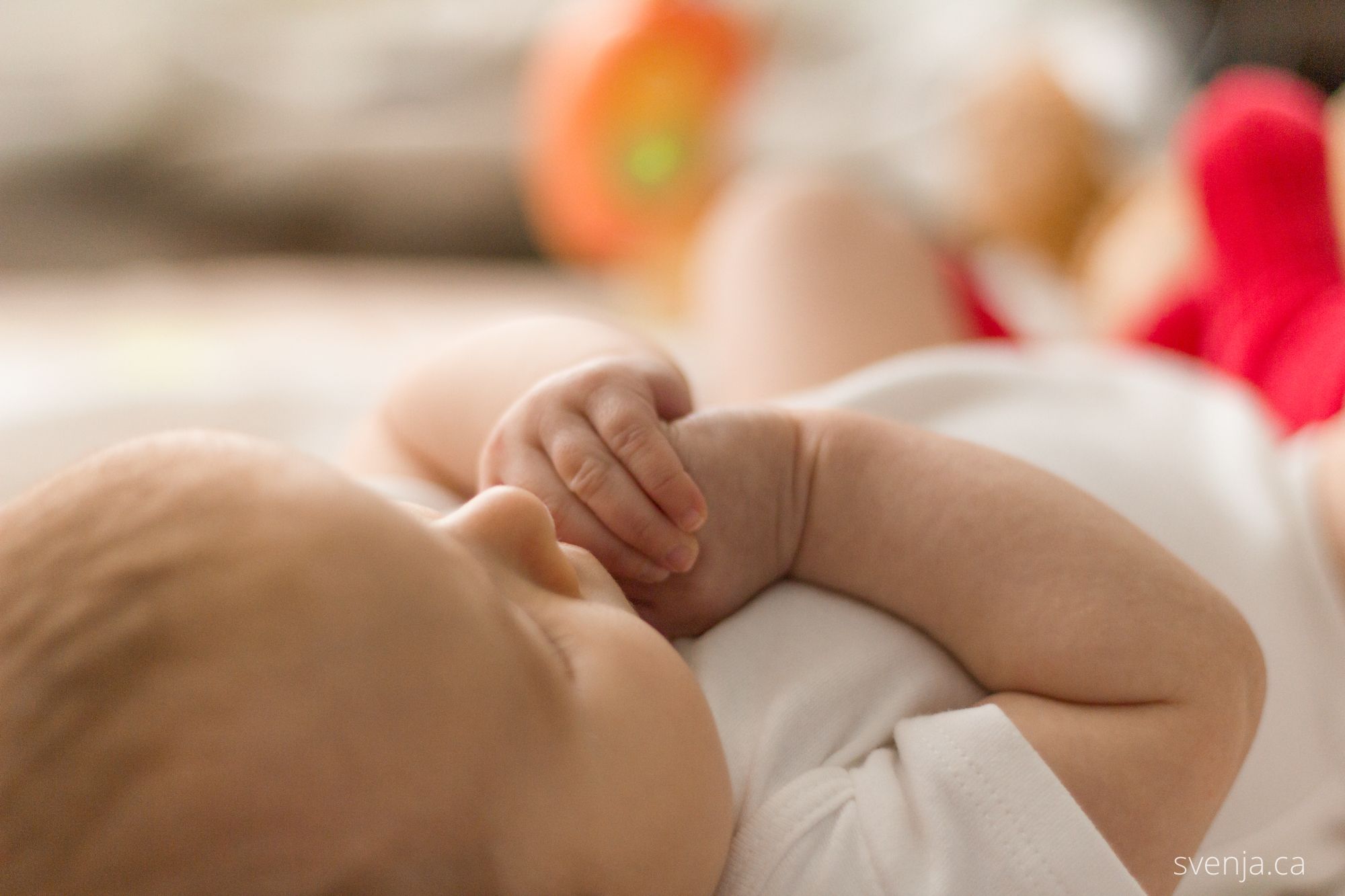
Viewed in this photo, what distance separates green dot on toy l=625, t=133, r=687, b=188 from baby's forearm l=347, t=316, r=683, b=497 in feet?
2.73

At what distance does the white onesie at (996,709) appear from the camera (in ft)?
1.65

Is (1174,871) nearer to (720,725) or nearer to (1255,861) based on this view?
(1255,861)

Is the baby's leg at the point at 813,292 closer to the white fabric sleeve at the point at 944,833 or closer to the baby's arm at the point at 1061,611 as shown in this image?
the baby's arm at the point at 1061,611

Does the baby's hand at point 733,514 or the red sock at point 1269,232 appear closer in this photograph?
the baby's hand at point 733,514

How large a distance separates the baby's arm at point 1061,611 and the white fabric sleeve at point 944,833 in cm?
3

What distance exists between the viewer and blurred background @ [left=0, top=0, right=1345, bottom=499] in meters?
1.29

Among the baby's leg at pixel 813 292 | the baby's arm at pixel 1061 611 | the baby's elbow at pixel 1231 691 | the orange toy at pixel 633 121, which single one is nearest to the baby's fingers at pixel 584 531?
the baby's arm at pixel 1061 611

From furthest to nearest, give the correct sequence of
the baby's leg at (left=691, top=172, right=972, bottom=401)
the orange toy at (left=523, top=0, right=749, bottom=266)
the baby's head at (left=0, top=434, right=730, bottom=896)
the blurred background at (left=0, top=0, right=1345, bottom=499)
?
1. the orange toy at (left=523, top=0, right=749, bottom=266)
2. the blurred background at (left=0, top=0, right=1345, bottom=499)
3. the baby's leg at (left=691, top=172, right=972, bottom=401)
4. the baby's head at (left=0, top=434, right=730, bottom=896)

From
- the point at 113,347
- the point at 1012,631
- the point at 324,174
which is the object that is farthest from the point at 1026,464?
the point at 324,174

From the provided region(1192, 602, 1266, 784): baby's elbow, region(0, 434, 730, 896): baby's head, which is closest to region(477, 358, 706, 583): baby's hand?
region(0, 434, 730, 896): baby's head

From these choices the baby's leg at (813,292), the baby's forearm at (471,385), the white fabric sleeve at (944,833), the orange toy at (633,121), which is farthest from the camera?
the orange toy at (633,121)

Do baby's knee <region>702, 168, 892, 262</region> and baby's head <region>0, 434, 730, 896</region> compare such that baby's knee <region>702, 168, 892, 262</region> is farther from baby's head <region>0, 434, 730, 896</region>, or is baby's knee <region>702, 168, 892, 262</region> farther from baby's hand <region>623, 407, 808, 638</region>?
baby's head <region>0, 434, 730, 896</region>

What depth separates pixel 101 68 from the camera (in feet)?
7.01

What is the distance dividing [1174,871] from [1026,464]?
0.21m
